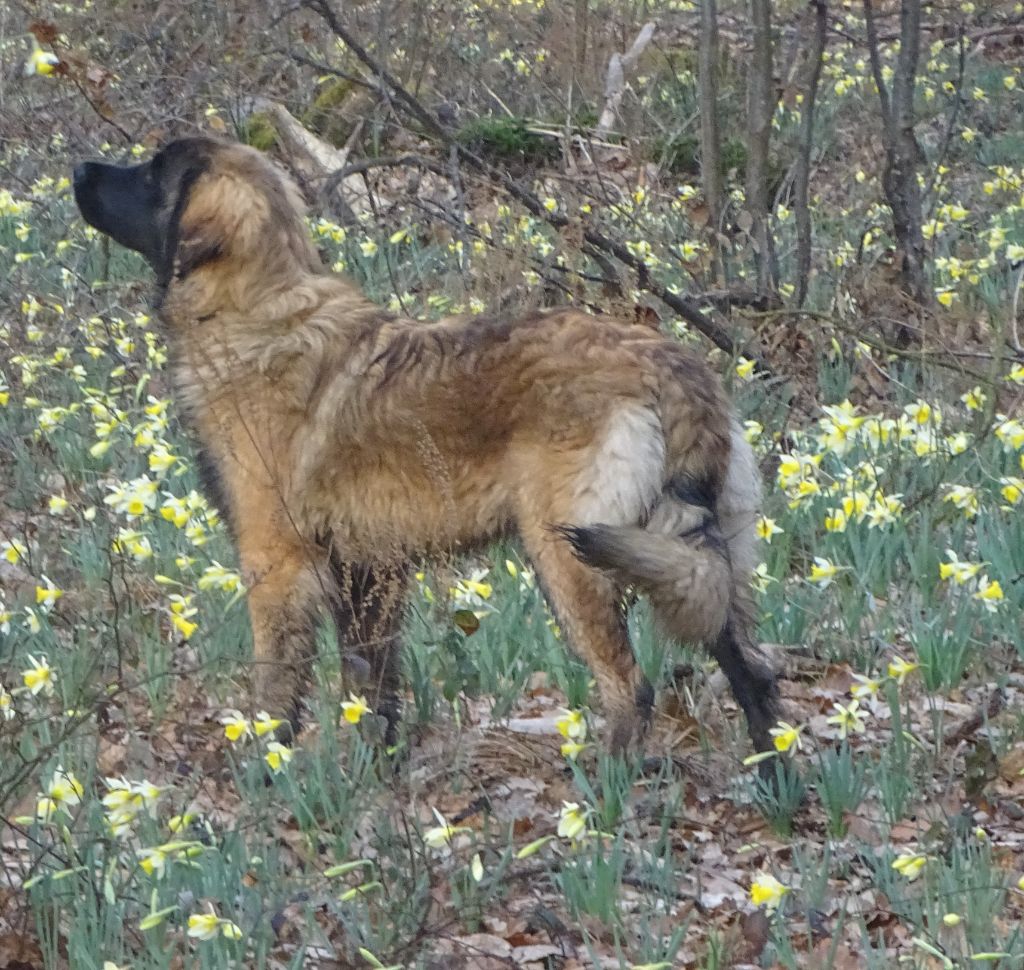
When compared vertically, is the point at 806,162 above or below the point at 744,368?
above

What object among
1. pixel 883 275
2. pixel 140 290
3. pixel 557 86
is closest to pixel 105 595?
pixel 140 290

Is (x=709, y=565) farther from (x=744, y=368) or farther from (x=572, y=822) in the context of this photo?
(x=744, y=368)

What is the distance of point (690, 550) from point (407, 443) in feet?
3.04

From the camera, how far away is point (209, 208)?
4.46m

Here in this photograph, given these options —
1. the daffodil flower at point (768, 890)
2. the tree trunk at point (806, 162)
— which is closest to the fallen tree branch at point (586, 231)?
the tree trunk at point (806, 162)

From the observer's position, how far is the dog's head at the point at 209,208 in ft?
14.6

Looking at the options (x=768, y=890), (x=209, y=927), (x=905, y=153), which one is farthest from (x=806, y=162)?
(x=209, y=927)

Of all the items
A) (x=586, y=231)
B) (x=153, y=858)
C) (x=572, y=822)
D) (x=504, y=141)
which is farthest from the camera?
(x=504, y=141)

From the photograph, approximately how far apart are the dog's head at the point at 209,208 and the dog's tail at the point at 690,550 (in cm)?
143

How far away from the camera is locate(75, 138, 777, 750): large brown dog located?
3.84 m

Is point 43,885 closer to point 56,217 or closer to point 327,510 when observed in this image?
point 327,510

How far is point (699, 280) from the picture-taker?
7.28 meters

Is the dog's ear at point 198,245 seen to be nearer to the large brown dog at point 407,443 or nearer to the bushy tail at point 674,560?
the large brown dog at point 407,443

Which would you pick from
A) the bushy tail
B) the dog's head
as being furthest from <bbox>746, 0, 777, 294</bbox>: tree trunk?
the bushy tail
